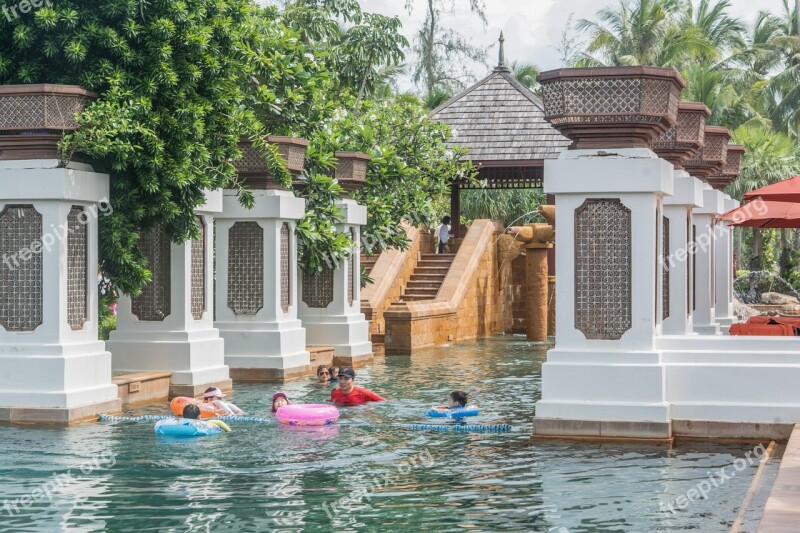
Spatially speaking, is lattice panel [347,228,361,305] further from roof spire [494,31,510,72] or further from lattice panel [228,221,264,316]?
roof spire [494,31,510,72]

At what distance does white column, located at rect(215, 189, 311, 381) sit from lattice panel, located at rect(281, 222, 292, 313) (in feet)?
0.79

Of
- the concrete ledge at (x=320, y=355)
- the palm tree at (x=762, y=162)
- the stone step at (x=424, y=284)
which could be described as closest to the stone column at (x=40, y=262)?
the concrete ledge at (x=320, y=355)

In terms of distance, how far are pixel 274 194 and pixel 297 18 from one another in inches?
553

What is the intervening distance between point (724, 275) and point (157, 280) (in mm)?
10171

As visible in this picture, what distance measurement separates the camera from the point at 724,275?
69.8ft

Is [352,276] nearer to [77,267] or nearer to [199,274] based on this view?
[199,274]

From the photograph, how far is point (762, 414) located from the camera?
11719 mm

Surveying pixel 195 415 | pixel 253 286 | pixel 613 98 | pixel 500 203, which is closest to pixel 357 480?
pixel 195 415

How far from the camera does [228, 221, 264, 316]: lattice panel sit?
59.6ft

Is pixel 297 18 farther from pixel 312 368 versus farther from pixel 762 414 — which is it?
pixel 762 414

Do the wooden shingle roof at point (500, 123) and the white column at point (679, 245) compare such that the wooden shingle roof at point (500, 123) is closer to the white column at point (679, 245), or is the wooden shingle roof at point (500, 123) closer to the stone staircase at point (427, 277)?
the stone staircase at point (427, 277)

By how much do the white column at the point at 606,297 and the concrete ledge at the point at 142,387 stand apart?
528cm

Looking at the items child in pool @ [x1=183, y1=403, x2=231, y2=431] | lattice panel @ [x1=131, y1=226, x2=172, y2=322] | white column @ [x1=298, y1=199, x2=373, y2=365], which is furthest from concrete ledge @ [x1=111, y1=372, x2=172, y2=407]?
white column @ [x1=298, y1=199, x2=373, y2=365]

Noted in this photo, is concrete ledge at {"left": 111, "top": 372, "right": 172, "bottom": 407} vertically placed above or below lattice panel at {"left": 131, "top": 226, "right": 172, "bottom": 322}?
below
